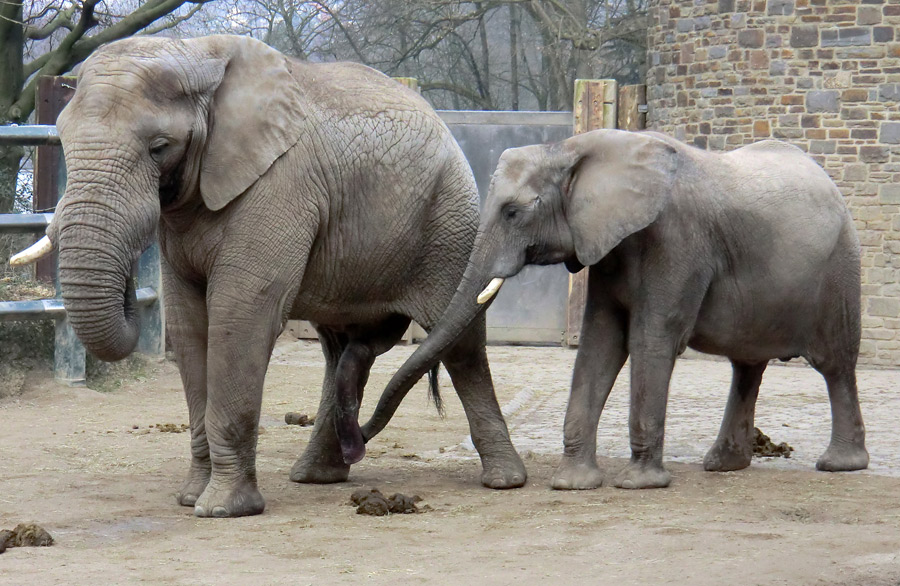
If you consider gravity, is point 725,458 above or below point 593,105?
below

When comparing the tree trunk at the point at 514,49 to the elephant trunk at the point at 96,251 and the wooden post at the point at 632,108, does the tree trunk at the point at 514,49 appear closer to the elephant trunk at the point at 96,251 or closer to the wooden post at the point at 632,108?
the wooden post at the point at 632,108

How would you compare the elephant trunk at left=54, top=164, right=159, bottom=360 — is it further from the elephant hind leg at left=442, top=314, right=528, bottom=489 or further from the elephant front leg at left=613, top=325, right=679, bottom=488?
the elephant front leg at left=613, top=325, right=679, bottom=488

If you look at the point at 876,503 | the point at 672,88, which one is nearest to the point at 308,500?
the point at 876,503

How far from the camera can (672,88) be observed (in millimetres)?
13930

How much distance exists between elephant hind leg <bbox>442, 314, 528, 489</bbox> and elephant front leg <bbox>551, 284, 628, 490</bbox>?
0.25m

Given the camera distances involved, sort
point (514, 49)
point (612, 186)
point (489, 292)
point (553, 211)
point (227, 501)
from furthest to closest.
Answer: point (514, 49)
point (553, 211)
point (612, 186)
point (489, 292)
point (227, 501)

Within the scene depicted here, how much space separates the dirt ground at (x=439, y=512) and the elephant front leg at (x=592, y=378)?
22 centimetres

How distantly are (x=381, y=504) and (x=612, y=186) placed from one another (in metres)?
1.85

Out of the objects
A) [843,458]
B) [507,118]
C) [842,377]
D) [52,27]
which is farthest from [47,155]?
[843,458]

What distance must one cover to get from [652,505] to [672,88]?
843cm

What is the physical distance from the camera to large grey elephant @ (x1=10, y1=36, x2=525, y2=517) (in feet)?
17.4

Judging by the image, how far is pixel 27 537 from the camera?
5250mm

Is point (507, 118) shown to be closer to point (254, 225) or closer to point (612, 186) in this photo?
point (612, 186)

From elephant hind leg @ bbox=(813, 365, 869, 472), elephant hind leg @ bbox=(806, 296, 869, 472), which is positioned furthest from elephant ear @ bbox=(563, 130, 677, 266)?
elephant hind leg @ bbox=(813, 365, 869, 472)
